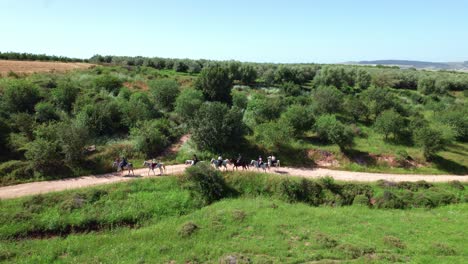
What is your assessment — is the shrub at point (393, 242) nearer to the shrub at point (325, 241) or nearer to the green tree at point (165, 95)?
the shrub at point (325, 241)

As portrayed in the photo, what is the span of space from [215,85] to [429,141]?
124 ft

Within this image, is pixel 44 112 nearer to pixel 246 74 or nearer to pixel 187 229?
pixel 187 229

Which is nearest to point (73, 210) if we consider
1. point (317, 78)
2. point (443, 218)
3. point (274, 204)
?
point (274, 204)

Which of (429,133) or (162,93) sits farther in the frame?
(162,93)

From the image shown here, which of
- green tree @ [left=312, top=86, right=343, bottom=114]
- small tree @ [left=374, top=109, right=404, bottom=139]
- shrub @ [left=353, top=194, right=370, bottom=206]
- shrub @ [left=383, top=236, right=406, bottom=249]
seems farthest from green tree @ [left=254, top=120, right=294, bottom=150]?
shrub @ [left=383, top=236, right=406, bottom=249]

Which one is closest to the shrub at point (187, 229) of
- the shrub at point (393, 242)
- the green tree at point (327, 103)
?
the shrub at point (393, 242)

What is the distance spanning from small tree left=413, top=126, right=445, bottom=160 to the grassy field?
7.73 m

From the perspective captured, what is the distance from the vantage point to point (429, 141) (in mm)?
Result: 36062

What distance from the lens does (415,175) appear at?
112 feet

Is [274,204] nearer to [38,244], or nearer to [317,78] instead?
[38,244]

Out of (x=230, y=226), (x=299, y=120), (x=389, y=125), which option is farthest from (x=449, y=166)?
(x=230, y=226)

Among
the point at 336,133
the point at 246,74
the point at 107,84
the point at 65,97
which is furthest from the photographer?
the point at 246,74

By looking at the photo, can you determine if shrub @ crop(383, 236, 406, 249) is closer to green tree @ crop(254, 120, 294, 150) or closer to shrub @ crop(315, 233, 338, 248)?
shrub @ crop(315, 233, 338, 248)

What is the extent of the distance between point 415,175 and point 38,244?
38.7 metres
